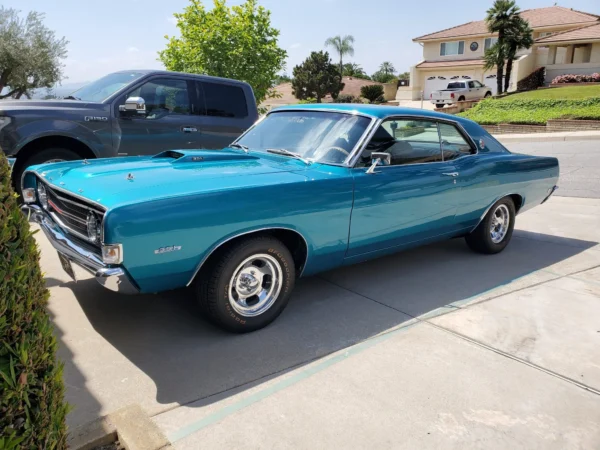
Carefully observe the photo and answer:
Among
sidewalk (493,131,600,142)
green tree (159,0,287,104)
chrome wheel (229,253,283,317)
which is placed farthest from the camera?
sidewalk (493,131,600,142)

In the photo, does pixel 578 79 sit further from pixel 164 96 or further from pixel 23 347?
pixel 23 347

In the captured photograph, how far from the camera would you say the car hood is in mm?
3094

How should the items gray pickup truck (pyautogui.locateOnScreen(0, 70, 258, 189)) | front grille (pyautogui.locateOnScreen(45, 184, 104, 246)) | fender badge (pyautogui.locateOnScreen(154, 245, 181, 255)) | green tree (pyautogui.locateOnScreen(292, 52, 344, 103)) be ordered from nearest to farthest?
fender badge (pyautogui.locateOnScreen(154, 245, 181, 255))
front grille (pyautogui.locateOnScreen(45, 184, 104, 246))
gray pickup truck (pyautogui.locateOnScreen(0, 70, 258, 189))
green tree (pyautogui.locateOnScreen(292, 52, 344, 103))

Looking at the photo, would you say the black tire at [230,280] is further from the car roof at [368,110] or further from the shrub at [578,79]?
the shrub at [578,79]

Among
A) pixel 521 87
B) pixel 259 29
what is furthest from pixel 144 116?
pixel 521 87

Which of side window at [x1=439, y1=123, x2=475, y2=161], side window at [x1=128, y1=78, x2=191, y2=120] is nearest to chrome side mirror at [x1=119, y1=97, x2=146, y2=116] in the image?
side window at [x1=128, y1=78, x2=191, y2=120]

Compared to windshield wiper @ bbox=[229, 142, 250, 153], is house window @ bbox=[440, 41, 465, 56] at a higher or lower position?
higher

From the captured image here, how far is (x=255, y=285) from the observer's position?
3582 mm

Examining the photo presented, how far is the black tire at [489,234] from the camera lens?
5504 millimetres

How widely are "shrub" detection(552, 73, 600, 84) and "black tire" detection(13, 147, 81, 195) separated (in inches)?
1396

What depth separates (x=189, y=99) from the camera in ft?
25.1

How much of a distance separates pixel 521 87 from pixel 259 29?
94.1 feet

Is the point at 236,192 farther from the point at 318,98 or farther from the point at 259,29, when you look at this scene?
the point at 318,98

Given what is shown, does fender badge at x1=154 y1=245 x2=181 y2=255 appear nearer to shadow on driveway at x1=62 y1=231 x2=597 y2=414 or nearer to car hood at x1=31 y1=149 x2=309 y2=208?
car hood at x1=31 y1=149 x2=309 y2=208
